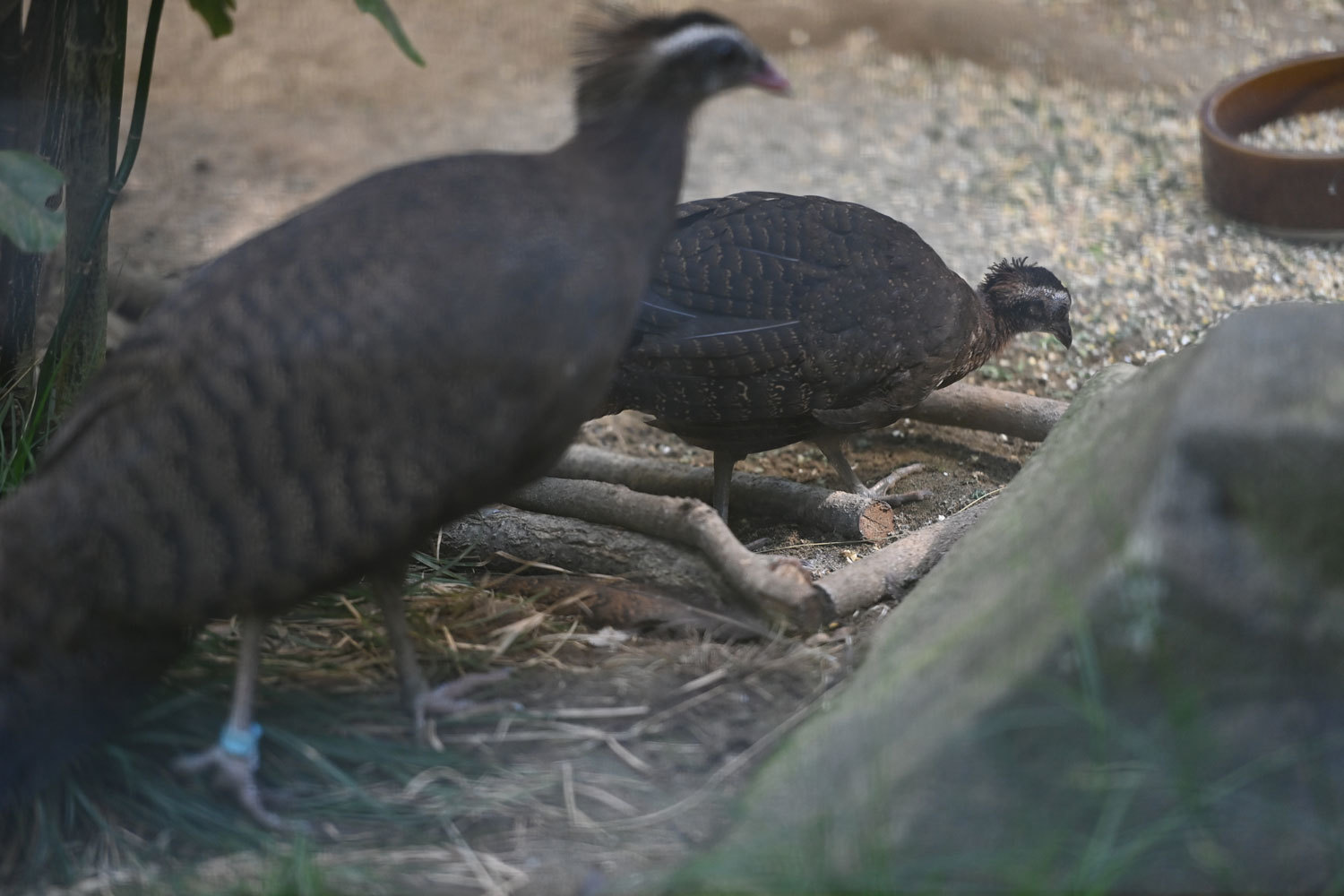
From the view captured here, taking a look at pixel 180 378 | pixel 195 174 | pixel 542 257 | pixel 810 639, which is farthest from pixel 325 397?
pixel 195 174

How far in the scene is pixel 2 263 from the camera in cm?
394

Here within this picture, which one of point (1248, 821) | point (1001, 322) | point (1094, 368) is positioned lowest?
point (1094, 368)

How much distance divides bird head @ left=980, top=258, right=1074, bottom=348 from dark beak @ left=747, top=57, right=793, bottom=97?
2.23m

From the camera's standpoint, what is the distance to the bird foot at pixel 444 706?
2.85m

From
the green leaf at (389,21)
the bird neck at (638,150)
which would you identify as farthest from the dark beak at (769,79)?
the green leaf at (389,21)

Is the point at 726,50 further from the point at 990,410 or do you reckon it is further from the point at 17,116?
the point at 990,410

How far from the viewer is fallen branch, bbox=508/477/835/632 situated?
324cm

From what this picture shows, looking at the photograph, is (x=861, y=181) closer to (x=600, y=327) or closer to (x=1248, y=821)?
(x=600, y=327)

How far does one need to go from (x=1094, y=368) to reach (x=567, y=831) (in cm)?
385

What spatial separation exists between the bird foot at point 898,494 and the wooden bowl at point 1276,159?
253 cm

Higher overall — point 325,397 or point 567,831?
point 325,397

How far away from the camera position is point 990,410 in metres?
5.02

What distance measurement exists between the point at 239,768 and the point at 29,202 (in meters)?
1.51

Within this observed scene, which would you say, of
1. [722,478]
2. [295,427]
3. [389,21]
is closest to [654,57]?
[389,21]
